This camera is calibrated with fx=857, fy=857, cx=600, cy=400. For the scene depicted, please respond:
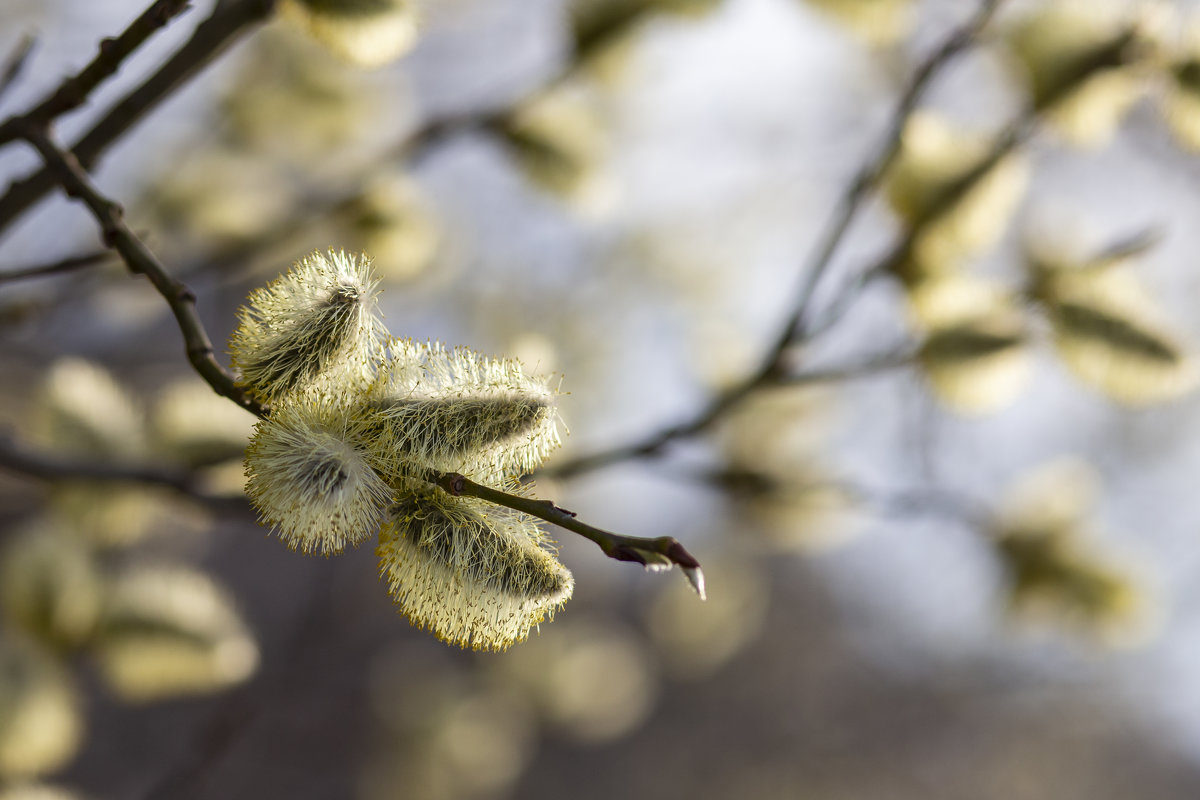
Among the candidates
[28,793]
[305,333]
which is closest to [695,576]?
[305,333]

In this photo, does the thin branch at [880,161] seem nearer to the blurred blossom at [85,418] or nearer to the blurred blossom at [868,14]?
the blurred blossom at [868,14]

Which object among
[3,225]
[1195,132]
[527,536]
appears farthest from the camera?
[1195,132]

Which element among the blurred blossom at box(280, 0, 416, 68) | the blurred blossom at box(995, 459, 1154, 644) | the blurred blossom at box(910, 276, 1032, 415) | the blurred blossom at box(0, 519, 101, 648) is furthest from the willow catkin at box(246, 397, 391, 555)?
the blurred blossom at box(995, 459, 1154, 644)

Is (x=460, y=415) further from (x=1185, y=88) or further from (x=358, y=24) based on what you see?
(x=1185, y=88)

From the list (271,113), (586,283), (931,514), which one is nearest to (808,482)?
(931,514)

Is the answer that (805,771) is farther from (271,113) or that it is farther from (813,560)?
(271,113)

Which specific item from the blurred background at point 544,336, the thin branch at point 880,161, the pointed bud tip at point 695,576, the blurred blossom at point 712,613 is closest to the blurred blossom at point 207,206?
the blurred background at point 544,336

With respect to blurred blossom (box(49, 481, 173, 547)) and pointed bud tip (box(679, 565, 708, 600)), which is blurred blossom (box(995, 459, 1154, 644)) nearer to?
pointed bud tip (box(679, 565, 708, 600))
